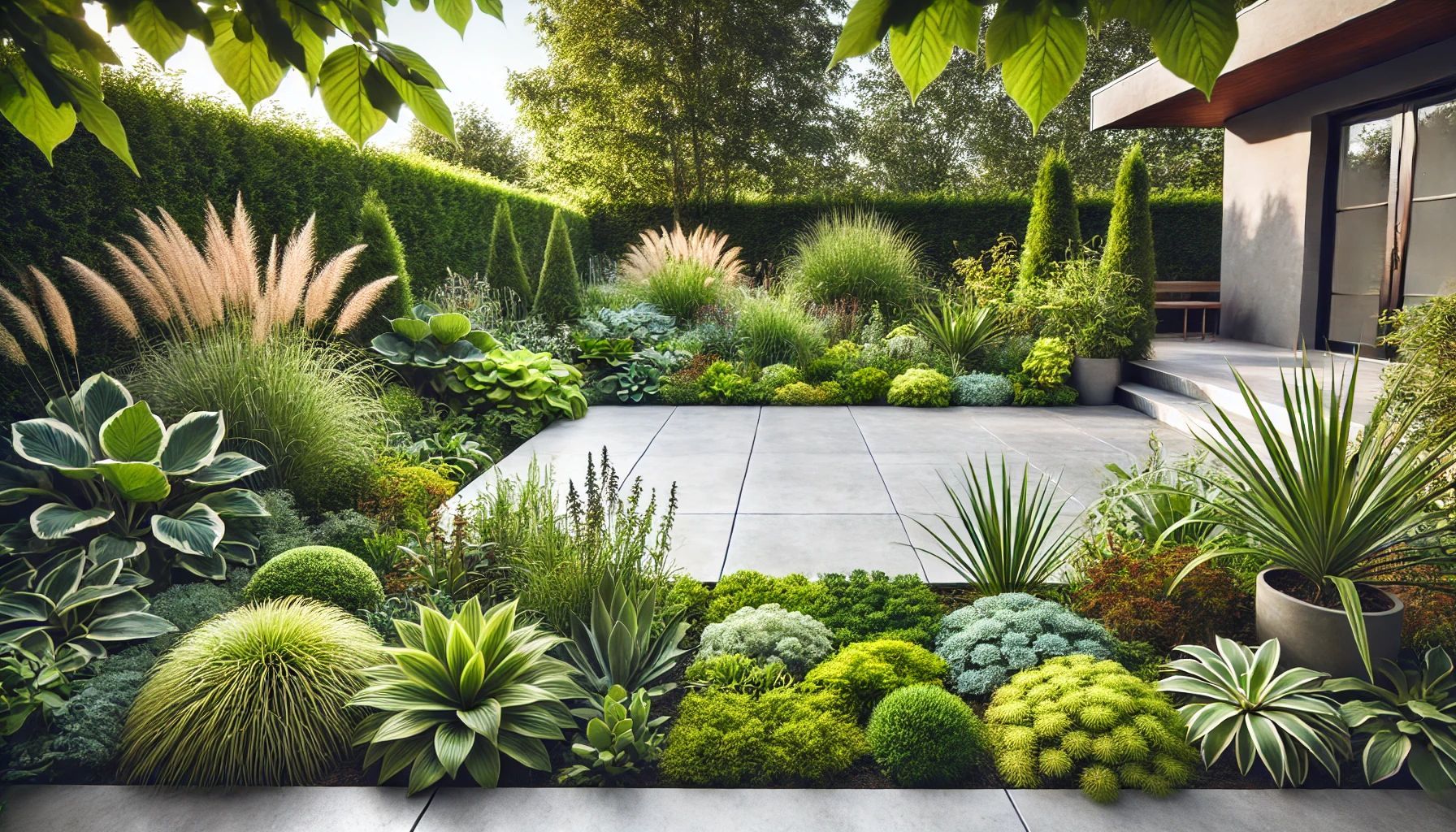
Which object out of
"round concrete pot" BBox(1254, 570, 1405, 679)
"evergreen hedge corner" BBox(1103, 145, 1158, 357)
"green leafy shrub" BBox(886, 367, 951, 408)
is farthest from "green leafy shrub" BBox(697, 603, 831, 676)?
"evergreen hedge corner" BBox(1103, 145, 1158, 357)

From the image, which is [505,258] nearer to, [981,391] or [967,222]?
[981,391]

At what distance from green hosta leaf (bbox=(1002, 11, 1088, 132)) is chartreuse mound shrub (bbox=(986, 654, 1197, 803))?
185cm

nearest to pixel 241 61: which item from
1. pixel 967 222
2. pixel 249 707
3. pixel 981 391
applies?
pixel 249 707

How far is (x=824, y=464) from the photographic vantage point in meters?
5.86

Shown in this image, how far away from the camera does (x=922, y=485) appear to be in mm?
5250

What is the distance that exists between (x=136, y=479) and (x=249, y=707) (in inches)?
48.5

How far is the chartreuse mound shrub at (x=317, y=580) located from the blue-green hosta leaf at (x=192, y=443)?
56 centimetres

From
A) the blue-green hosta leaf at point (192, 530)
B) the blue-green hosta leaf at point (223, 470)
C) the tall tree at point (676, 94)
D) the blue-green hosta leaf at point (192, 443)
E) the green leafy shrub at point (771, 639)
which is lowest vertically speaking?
the green leafy shrub at point (771, 639)

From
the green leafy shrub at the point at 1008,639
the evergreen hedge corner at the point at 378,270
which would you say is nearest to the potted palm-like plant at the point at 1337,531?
the green leafy shrub at the point at 1008,639

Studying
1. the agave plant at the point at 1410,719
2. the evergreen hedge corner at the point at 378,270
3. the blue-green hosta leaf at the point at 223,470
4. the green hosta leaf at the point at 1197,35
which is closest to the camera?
the green hosta leaf at the point at 1197,35

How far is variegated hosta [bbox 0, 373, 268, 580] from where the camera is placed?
303 centimetres

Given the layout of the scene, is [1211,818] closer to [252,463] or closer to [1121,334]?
[252,463]

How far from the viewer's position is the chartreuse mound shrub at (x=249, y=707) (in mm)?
2314

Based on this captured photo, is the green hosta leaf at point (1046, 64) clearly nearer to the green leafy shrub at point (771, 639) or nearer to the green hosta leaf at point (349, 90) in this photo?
the green hosta leaf at point (349, 90)
